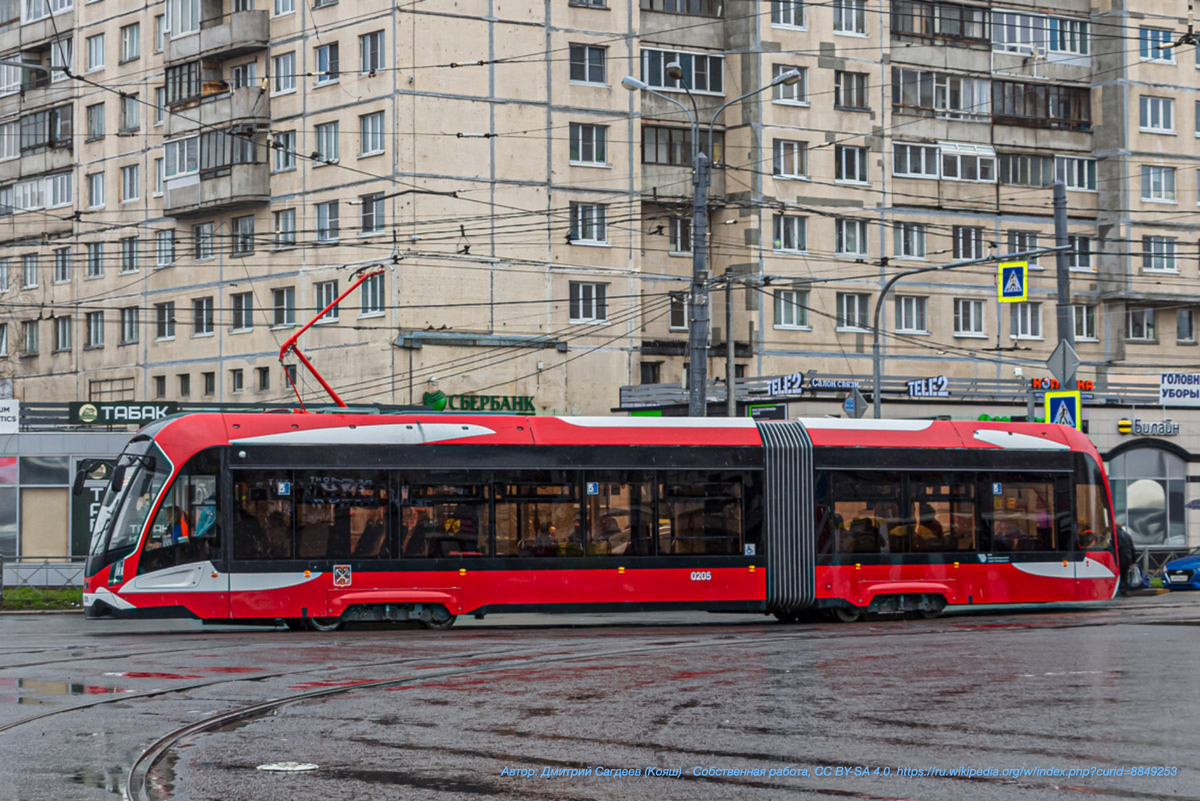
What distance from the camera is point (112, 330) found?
58.8m

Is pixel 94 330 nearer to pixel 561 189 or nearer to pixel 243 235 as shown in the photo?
pixel 243 235

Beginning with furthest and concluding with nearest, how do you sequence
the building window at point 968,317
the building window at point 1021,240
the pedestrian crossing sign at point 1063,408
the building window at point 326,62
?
the building window at point 1021,240 → the building window at point 968,317 → the building window at point 326,62 → the pedestrian crossing sign at point 1063,408

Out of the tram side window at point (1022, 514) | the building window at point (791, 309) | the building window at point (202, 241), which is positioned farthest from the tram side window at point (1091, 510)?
the building window at point (202, 241)

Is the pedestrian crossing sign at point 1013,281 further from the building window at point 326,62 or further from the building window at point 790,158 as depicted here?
the building window at point 326,62

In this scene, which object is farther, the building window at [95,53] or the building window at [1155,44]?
the building window at [95,53]

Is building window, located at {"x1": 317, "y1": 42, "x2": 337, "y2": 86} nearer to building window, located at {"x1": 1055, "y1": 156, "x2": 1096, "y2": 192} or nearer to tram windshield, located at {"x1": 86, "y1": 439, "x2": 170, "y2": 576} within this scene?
building window, located at {"x1": 1055, "y1": 156, "x2": 1096, "y2": 192}

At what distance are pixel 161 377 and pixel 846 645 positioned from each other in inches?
1647

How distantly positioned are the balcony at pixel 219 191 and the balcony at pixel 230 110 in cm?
143

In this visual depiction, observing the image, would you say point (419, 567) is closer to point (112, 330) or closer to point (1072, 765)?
point (1072, 765)

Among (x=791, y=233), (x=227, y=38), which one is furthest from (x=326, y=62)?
(x=791, y=233)

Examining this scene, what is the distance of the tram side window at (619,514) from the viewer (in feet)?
76.6

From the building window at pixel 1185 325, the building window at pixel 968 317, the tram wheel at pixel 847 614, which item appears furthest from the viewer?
the building window at pixel 1185 325

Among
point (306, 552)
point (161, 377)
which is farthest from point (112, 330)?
point (306, 552)

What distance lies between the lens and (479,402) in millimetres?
49344
